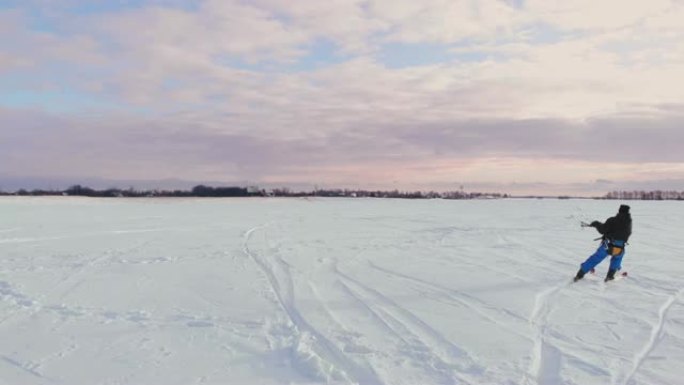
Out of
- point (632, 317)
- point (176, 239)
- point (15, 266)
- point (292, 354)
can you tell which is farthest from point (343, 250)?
point (292, 354)

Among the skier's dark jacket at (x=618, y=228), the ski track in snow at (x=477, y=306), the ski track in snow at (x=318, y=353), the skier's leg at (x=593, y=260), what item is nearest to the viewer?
the ski track in snow at (x=318, y=353)

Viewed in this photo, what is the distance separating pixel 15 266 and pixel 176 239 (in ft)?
21.3

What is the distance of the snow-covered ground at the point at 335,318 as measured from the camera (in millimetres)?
5594

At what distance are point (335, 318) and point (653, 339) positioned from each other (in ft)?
12.3

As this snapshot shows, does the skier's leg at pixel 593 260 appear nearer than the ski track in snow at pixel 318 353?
No

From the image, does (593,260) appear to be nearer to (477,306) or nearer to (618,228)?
(618,228)

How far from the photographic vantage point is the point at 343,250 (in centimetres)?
1581

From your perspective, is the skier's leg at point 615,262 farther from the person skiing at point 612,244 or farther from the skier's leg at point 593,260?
the skier's leg at point 593,260

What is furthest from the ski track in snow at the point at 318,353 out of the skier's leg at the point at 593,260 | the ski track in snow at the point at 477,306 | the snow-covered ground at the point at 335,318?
the skier's leg at the point at 593,260

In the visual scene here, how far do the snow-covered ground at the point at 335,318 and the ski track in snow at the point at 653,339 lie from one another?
32 millimetres

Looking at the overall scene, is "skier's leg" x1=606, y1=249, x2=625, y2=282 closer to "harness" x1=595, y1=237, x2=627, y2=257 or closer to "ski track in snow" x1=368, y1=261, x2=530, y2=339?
"harness" x1=595, y1=237, x2=627, y2=257

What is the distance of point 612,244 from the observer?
11.1 meters

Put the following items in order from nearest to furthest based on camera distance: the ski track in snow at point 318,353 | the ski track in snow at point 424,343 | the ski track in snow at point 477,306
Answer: the ski track in snow at point 318,353 → the ski track in snow at point 424,343 → the ski track in snow at point 477,306

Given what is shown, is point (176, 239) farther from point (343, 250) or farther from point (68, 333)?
point (68, 333)
